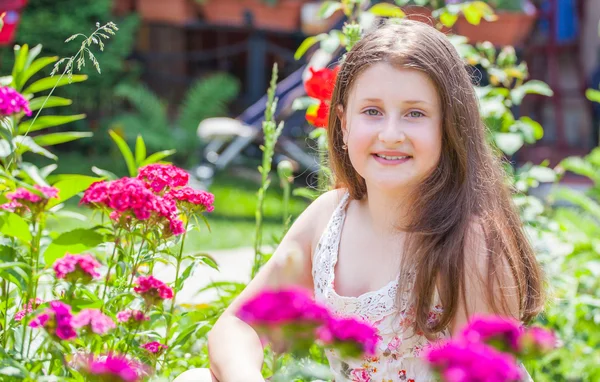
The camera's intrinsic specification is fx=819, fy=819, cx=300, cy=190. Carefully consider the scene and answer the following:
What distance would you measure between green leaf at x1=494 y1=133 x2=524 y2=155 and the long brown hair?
69 centimetres

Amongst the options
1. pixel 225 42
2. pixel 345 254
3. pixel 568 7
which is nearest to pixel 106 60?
pixel 225 42

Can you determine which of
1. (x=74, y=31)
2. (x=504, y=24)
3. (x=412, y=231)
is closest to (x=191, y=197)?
(x=412, y=231)

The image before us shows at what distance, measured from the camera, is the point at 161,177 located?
1.41 metres

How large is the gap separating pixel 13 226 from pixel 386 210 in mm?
717

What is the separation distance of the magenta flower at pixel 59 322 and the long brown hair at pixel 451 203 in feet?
2.36

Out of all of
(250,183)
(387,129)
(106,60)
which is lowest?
(250,183)

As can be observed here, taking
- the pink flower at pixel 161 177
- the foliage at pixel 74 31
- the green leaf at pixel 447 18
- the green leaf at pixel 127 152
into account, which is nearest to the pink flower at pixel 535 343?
the pink flower at pixel 161 177

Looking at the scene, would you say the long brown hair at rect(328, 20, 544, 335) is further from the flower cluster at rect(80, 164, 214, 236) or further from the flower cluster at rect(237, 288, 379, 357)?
the flower cluster at rect(237, 288, 379, 357)

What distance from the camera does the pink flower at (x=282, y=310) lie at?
0.69m

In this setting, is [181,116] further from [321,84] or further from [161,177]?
[161,177]

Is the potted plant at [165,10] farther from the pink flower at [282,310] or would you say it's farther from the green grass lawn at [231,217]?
the pink flower at [282,310]

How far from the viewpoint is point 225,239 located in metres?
4.24

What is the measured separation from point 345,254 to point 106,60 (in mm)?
4939

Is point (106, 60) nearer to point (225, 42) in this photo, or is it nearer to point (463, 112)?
point (225, 42)
